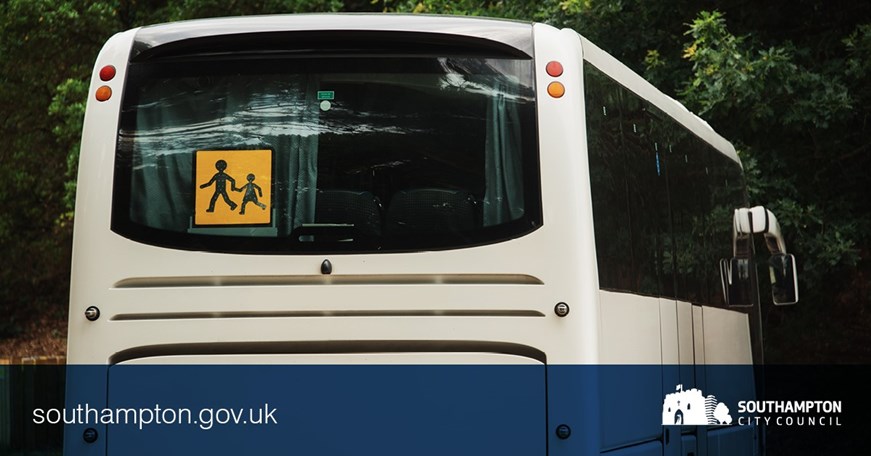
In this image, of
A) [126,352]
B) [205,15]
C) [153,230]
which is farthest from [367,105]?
[205,15]

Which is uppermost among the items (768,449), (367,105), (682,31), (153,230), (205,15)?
(205,15)

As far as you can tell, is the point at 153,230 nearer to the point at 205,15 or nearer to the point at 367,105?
the point at 367,105

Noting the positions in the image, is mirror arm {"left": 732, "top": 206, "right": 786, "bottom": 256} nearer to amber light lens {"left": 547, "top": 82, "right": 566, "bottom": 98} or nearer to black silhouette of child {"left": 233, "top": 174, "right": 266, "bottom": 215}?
amber light lens {"left": 547, "top": 82, "right": 566, "bottom": 98}

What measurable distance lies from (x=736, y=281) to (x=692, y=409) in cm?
254

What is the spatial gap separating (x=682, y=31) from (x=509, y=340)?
14.3 meters

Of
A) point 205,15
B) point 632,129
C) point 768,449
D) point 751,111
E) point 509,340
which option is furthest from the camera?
point 205,15

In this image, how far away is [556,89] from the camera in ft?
23.7

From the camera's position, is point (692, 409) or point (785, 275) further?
point (785, 275)

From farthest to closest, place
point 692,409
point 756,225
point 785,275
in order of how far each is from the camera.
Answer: point 756,225, point 785,275, point 692,409

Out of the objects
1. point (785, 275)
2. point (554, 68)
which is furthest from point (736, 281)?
point (554, 68)

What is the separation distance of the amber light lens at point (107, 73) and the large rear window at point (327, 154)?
0.12 meters

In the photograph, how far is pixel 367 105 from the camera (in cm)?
732

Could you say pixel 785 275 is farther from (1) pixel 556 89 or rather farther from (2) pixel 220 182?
(2) pixel 220 182

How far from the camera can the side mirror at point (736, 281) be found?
39.4 feet
